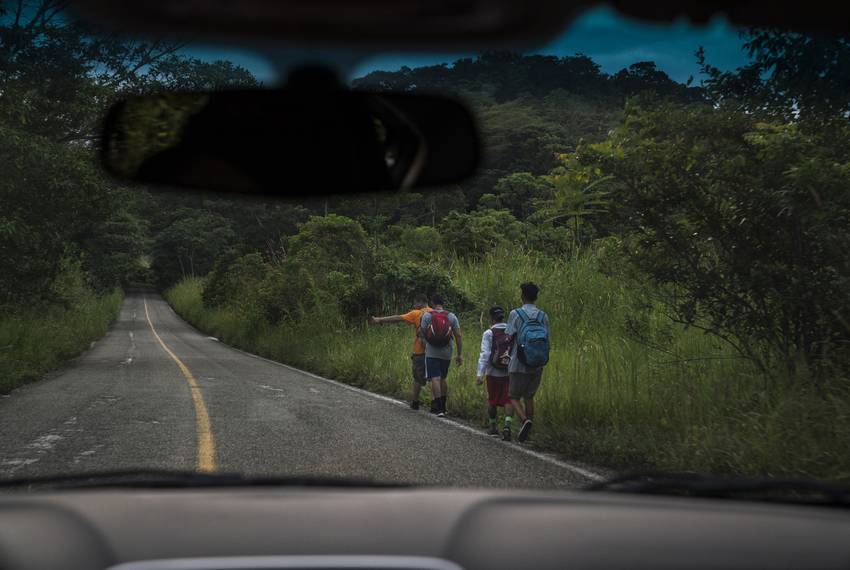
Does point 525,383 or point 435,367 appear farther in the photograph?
point 435,367

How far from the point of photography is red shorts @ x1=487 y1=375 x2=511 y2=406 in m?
10.4

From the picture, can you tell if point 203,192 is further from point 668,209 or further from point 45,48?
point 45,48

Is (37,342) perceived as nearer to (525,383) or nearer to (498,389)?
(498,389)

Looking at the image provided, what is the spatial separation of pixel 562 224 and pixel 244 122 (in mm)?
14560

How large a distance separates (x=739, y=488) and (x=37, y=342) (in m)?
20.9

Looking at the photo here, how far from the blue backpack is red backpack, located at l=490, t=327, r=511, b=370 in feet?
1.64

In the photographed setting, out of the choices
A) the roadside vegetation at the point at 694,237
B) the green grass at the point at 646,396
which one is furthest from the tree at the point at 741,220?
the green grass at the point at 646,396

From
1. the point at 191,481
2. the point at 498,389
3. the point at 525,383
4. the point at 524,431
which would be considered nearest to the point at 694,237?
the point at 525,383

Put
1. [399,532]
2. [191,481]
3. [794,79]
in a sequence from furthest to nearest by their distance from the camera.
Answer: [794,79], [191,481], [399,532]

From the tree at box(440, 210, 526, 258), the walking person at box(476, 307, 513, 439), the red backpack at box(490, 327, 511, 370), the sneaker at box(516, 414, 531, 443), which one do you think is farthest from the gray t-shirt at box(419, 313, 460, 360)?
the tree at box(440, 210, 526, 258)

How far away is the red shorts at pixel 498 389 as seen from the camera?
10.4m

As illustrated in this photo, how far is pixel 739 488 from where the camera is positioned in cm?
231

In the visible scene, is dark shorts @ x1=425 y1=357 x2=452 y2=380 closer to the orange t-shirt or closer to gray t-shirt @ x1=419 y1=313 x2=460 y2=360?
gray t-shirt @ x1=419 y1=313 x2=460 y2=360

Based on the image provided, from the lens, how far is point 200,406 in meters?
12.1
